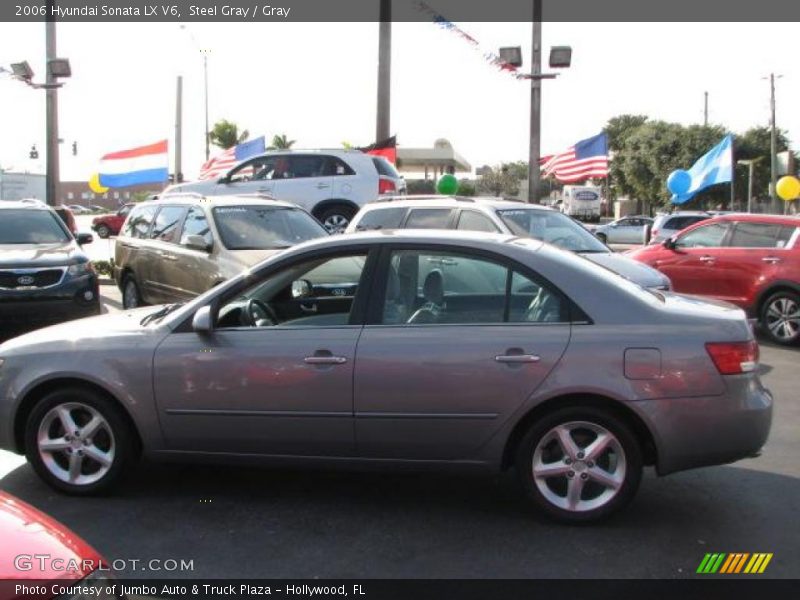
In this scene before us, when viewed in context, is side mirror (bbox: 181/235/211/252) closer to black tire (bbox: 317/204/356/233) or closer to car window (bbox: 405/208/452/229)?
car window (bbox: 405/208/452/229)

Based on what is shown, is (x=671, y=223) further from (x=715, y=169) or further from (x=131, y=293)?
(x=131, y=293)

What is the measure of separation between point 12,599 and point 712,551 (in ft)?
10.8

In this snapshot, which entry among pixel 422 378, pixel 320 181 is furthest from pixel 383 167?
pixel 422 378

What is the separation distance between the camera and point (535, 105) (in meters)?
16.5

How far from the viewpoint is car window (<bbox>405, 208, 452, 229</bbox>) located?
9.55 meters

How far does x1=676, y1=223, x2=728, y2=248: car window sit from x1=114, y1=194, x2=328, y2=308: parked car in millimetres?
5156

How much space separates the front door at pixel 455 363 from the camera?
4312 mm

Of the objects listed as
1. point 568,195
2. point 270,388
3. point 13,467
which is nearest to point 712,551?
point 270,388

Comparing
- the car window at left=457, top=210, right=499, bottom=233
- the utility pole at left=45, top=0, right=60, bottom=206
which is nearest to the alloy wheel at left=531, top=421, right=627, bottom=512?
the car window at left=457, top=210, right=499, bottom=233

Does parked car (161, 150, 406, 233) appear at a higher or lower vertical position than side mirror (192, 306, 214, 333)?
higher

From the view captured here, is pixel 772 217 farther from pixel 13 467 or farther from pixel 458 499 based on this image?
pixel 13 467

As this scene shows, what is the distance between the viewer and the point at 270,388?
450 centimetres

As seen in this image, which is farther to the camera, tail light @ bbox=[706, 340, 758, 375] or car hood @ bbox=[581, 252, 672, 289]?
car hood @ bbox=[581, 252, 672, 289]

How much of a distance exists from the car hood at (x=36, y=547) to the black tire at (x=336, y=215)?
1292 centimetres
